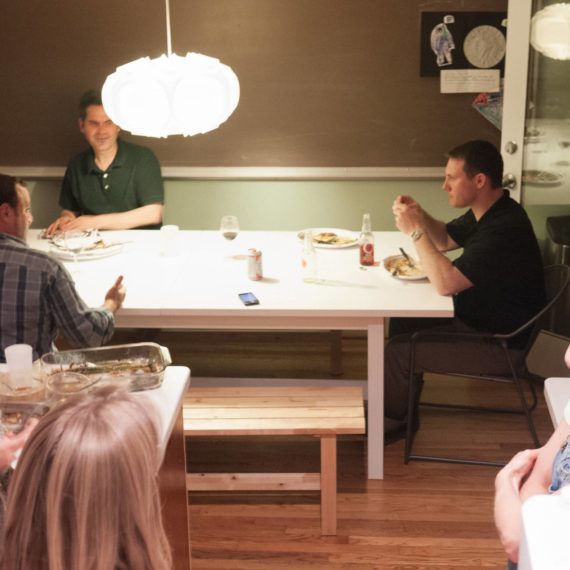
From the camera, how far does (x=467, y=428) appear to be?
4.00m

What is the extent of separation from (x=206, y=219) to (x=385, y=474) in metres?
2.04

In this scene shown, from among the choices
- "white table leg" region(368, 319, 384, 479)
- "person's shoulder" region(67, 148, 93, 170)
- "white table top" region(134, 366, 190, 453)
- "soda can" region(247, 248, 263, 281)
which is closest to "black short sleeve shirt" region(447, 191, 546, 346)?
"white table leg" region(368, 319, 384, 479)

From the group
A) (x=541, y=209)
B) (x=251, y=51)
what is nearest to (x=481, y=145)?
(x=541, y=209)

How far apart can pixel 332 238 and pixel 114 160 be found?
1.34 m

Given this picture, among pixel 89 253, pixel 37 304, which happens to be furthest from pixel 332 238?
pixel 37 304

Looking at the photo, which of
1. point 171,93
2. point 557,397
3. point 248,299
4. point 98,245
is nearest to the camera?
point 557,397

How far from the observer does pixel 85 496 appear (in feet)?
4.39

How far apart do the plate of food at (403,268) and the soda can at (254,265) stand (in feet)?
1.73

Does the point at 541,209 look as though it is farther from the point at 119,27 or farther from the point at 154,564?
the point at 154,564

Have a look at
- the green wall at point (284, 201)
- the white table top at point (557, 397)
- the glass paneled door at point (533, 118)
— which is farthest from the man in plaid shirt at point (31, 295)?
the glass paneled door at point (533, 118)

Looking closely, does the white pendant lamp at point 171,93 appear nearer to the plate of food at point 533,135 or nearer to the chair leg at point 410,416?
the chair leg at point 410,416

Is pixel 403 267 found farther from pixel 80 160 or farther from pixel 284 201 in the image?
pixel 80 160

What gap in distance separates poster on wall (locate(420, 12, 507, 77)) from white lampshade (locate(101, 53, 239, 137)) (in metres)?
1.84

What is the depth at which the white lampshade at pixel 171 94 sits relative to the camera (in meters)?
3.11
